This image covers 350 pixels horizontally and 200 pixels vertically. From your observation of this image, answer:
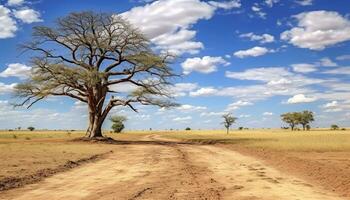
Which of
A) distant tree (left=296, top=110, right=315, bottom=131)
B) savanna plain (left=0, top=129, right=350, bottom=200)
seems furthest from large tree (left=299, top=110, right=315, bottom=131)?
savanna plain (left=0, top=129, right=350, bottom=200)

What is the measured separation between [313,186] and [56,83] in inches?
1519

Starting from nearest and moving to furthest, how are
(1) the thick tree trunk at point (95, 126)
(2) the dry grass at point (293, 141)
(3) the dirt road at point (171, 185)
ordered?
(3) the dirt road at point (171, 185)
(2) the dry grass at point (293, 141)
(1) the thick tree trunk at point (95, 126)

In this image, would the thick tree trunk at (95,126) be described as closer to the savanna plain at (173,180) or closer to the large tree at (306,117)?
the savanna plain at (173,180)

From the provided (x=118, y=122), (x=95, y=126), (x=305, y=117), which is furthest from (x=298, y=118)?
(x=95, y=126)

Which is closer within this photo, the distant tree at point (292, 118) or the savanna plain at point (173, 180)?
the savanna plain at point (173, 180)

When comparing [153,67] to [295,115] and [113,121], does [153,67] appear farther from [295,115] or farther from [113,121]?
[295,115]

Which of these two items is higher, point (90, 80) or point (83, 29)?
point (83, 29)

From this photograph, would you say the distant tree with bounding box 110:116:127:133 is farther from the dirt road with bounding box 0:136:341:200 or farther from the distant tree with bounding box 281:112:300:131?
the dirt road with bounding box 0:136:341:200

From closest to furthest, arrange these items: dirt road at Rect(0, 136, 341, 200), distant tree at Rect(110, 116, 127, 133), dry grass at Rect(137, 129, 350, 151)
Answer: dirt road at Rect(0, 136, 341, 200) → dry grass at Rect(137, 129, 350, 151) → distant tree at Rect(110, 116, 127, 133)

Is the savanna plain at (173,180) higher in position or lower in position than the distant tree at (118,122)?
lower

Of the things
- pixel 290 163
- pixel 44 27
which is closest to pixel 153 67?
pixel 44 27

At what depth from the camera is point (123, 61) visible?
51625mm

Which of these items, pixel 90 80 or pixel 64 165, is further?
pixel 90 80

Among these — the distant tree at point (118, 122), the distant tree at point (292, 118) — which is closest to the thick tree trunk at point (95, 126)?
the distant tree at point (118, 122)
